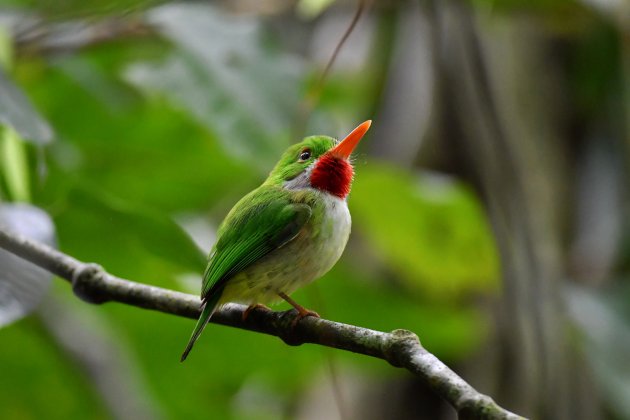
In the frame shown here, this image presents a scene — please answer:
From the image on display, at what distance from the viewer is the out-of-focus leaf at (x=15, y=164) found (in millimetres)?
2283

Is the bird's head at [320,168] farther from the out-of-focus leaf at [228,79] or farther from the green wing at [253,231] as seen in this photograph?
the out-of-focus leaf at [228,79]

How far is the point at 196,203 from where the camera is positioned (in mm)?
3510

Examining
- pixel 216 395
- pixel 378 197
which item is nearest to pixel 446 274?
pixel 378 197

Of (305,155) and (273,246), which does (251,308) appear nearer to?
(273,246)

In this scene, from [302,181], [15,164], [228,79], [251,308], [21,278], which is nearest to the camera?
[21,278]

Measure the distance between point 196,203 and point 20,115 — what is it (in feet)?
4.72

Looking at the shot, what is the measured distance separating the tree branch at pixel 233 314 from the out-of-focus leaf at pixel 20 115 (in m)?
0.26

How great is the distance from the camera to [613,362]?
366 centimetres

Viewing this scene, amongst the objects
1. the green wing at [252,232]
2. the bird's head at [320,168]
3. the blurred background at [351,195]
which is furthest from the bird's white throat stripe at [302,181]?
the blurred background at [351,195]

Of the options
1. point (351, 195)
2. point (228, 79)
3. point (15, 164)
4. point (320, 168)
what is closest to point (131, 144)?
point (228, 79)

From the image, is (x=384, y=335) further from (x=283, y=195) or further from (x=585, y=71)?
(x=585, y=71)

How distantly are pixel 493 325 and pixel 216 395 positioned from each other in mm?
1165

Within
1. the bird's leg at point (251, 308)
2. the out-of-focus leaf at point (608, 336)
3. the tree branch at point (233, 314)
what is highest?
the tree branch at point (233, 314)

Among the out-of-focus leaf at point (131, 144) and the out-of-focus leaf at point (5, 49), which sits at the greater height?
the out-of-focus leaf at point (5, 49)
